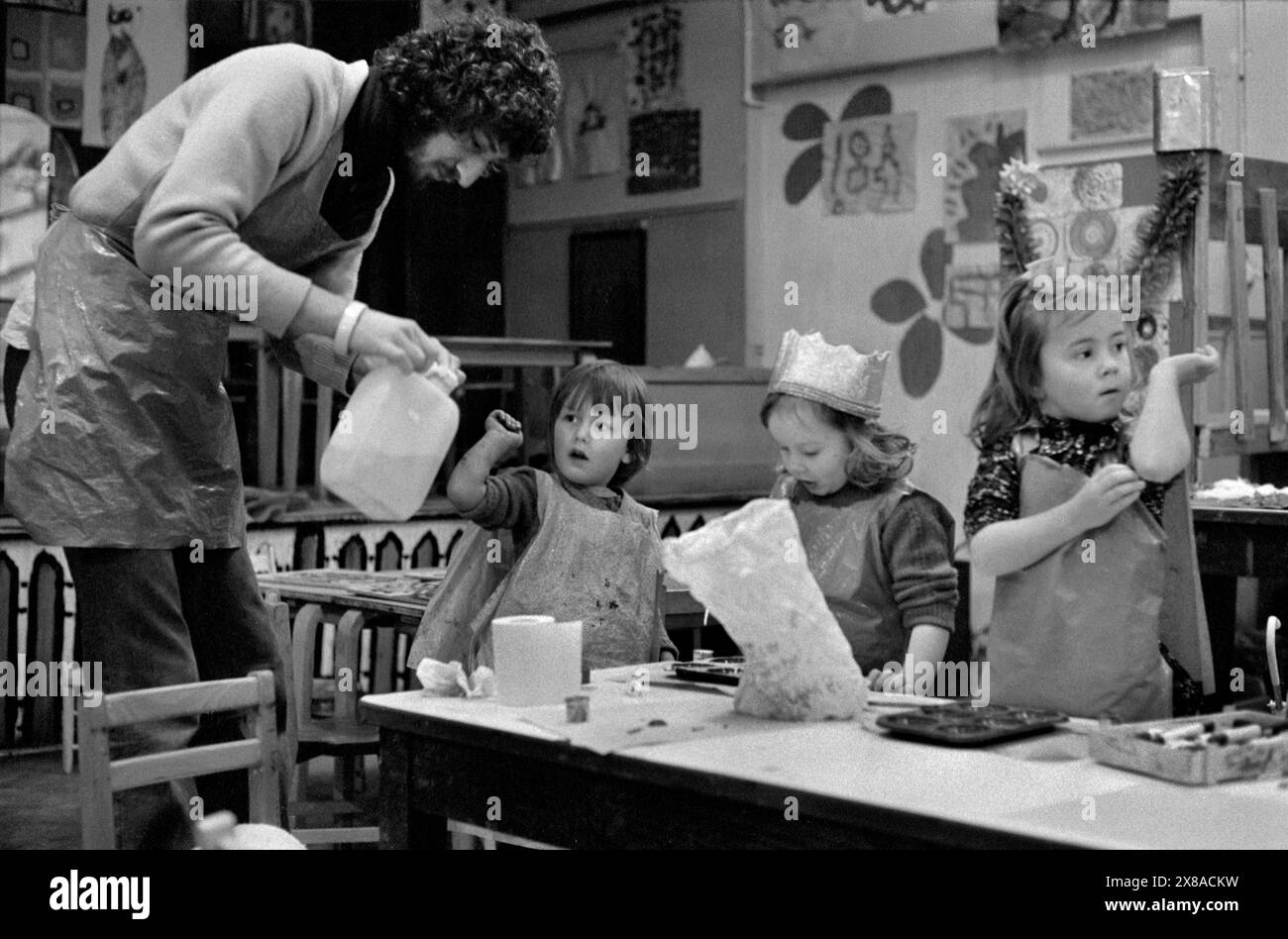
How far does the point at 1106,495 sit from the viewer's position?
6.77 feet

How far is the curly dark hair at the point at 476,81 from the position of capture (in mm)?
2402

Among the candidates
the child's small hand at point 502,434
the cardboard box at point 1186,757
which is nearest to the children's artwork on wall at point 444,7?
the child's small hand at point 502,434

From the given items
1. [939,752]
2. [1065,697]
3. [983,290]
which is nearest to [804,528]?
[1065,697]

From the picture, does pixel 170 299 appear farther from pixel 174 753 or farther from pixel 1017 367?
pixel 1017 367

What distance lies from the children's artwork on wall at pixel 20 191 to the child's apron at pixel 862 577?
204 inches

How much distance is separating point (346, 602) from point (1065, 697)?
2483 mm

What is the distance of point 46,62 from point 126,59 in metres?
0.35

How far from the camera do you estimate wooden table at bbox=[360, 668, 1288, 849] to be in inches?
59.4

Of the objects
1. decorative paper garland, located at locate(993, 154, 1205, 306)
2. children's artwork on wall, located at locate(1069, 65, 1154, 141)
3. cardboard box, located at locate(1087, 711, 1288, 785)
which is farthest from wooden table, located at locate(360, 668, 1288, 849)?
children's artwork on wall, located at locate(1069, 65, 1154, 141)

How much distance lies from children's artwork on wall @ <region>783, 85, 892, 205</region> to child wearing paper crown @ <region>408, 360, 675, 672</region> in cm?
445

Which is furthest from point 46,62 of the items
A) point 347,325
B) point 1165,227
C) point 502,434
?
point 347,325

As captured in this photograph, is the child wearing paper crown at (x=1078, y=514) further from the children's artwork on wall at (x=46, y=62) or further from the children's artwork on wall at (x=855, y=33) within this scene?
the children's artwork on wall at (x=46, y=62)

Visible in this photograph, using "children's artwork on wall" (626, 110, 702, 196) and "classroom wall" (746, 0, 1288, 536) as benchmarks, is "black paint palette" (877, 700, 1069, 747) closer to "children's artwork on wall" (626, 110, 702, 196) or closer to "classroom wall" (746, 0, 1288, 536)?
"classroom wall" (746, 0, 1288, 536)
